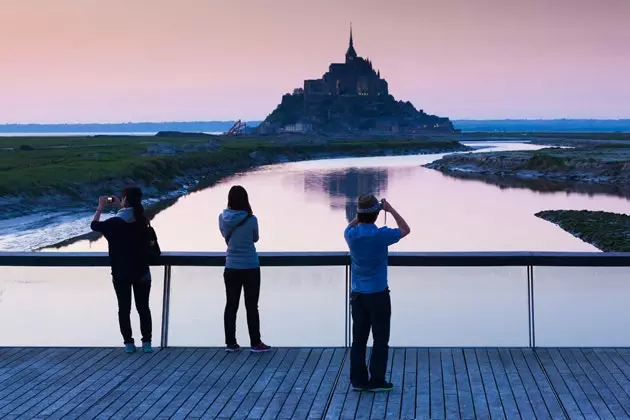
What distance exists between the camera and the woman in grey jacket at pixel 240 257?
8.18 metres

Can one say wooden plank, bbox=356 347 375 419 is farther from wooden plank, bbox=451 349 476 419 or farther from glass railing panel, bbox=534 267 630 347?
glass railing panel, bbox=534 267 630 347

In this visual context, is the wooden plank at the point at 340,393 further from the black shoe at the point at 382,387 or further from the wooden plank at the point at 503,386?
the wooden plank at the point at 503,386

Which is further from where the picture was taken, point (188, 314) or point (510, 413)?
point (188, 314)

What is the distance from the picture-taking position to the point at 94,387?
7.43 m

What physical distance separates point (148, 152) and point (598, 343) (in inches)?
3305

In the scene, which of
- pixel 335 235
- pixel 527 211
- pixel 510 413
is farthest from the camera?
pixel 527 211

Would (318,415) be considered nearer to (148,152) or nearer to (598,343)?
(598,343)

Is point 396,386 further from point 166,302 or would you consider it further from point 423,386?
point 166,302

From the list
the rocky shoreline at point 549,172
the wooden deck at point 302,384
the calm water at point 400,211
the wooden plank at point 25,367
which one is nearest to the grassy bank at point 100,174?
the calm water at point 400,211

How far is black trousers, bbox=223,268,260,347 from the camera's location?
324 inches

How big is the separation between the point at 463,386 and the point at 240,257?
242 centimetres

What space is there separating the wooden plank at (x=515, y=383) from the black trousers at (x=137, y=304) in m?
3.41

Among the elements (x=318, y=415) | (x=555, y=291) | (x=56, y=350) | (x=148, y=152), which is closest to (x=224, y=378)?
(x=318, y=415)

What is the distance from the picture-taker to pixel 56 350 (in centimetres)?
865
